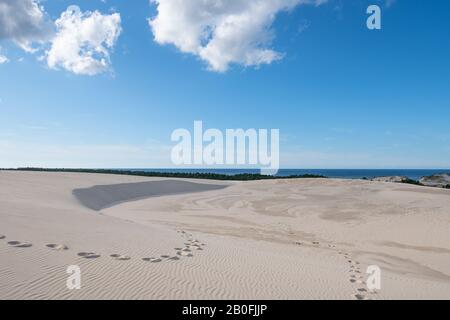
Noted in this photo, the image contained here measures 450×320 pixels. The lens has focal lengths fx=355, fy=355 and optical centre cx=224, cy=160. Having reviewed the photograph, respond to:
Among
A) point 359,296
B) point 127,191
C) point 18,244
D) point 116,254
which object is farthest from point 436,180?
point 18,244

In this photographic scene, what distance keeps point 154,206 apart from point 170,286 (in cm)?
1635

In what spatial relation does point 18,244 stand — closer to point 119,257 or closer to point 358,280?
point 119,257

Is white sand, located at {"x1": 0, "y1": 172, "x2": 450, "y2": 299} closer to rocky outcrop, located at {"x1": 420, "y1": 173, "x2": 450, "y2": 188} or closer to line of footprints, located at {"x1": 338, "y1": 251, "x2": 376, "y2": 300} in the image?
line of footprints, located at {"x1": 338, "y1": 251, "x2": 376, "y2": 300}

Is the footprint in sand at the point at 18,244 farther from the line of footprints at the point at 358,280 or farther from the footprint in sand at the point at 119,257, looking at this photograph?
the line of footprints at the point at 358,280

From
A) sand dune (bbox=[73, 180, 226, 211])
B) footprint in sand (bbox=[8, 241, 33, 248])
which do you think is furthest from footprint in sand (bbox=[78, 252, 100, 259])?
sand dune (bbox=[73, 180, 226, 211])

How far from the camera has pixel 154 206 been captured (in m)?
22.2

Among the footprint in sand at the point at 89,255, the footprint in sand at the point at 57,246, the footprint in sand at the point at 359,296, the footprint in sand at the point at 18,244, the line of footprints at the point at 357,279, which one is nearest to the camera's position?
the footprint in sand at the point at 359,296

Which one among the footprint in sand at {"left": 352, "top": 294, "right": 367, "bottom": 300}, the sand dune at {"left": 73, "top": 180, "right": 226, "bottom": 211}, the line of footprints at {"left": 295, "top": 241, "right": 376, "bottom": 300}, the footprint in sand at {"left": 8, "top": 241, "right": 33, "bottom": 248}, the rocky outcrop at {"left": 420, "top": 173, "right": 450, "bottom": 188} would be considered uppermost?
the rocky outcrop at {"left": 420, "top": 173, "right": 450, "bottom": 188}

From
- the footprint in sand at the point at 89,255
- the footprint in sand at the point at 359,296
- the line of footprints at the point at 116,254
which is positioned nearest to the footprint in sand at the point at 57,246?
the line of footprints at the point at 116,254
